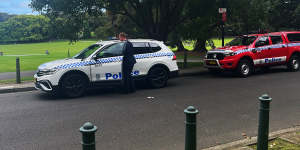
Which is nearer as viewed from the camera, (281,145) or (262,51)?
(281,145)

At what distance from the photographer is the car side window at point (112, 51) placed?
9.75 meters

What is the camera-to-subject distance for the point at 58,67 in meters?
9.03

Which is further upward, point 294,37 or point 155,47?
point 294,37

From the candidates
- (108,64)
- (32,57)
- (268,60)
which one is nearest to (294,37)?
(268,60)

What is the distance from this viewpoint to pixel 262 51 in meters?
13.5

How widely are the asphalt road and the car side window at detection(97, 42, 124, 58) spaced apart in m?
1.25

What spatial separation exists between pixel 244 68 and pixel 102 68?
6549 millimetres

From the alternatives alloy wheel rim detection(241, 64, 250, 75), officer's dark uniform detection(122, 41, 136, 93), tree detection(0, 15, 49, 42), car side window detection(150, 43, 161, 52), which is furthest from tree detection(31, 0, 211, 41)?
tree detection(0, 15, 49, 42)

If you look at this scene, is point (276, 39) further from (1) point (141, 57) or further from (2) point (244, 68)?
Answer: (1) point (141, 57)

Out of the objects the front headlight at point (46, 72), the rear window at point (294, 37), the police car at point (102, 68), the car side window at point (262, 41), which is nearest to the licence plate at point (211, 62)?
the car side window at point (262, 41)

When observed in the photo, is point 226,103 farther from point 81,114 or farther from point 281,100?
point 81,114

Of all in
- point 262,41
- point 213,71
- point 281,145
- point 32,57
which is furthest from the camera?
point 32,57

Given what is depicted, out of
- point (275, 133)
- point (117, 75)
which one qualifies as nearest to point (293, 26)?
point (117, 75)

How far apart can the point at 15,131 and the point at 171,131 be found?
2945mm
